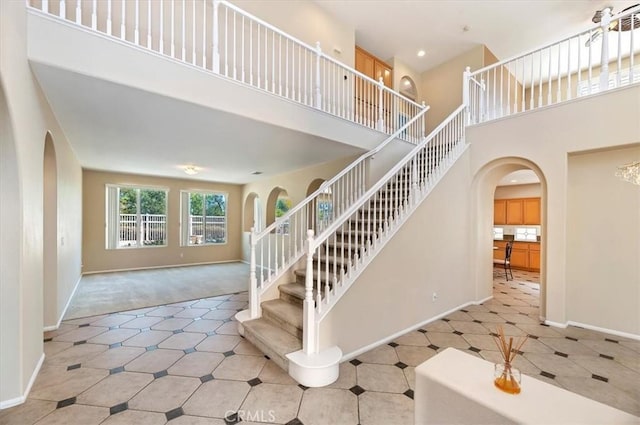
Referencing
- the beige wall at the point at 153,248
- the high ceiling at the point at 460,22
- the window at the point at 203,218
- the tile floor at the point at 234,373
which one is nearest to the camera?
the tile floor at the point at 234,373

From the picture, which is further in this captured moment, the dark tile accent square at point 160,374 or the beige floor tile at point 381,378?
the dark tile accent square at point 160,374

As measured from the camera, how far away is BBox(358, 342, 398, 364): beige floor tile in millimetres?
2746

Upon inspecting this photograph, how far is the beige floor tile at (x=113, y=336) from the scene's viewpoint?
3.14 m

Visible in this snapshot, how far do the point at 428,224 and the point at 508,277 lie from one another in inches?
195

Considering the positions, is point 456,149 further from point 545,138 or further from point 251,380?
point 251,380

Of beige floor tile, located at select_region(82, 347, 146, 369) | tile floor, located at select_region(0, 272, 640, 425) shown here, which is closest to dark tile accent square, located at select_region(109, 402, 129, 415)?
tile floor, located at select_region(0, 272, 640, 425)

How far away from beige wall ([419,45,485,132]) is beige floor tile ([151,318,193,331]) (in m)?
7.05

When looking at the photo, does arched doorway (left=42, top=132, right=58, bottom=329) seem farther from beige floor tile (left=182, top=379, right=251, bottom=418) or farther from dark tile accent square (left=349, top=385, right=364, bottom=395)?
dark tile accent square (left=349, top=385, right=364, bottom=395)

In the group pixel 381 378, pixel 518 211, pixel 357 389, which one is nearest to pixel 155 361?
pixel 357 389

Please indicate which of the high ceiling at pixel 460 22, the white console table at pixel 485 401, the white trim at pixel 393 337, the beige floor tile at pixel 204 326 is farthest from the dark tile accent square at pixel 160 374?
the high ceiling at pixel 460 22

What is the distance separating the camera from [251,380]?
241cm

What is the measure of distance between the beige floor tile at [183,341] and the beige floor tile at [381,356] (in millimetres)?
1927

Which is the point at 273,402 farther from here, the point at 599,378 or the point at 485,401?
the point at 599,378

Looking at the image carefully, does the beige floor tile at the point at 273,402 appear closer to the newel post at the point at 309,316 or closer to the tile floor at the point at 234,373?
the tile floor at the point at 234,373
